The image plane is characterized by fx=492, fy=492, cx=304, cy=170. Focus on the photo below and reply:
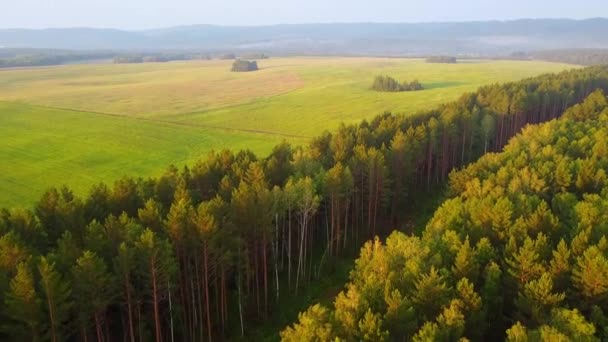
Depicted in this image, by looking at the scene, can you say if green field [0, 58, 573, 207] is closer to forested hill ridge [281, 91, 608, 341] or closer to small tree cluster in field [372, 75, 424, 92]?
small tree cluster in field [372, 75, 424, 92]

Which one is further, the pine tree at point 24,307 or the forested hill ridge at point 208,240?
the forested hill ridge at point 208,240

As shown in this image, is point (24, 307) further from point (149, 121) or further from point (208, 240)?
point (149, 121)

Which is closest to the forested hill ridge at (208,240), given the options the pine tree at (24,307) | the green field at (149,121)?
the pine tree at (24,307)

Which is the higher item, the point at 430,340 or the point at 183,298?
the point at 430,340

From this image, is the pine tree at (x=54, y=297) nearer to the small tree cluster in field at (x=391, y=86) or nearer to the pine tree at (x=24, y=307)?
the pine tree at (x=24, y=307)

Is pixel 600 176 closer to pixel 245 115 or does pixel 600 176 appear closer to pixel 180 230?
pixel 180 230

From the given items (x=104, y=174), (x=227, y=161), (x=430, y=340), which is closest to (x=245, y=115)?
(x=104, y=174)
